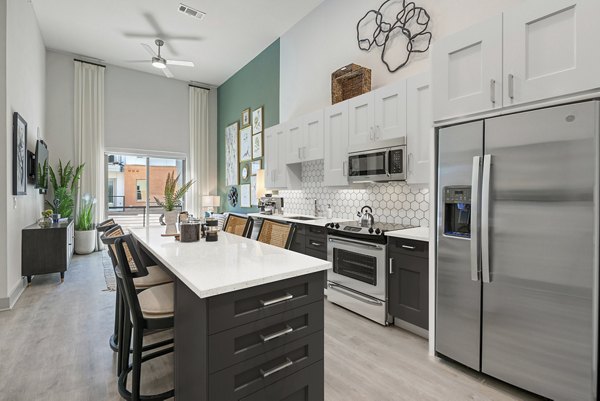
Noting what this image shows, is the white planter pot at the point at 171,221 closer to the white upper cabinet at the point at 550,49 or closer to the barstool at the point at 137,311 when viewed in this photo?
the barstool at the point at 137,311

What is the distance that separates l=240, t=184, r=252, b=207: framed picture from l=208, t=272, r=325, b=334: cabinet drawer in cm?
502

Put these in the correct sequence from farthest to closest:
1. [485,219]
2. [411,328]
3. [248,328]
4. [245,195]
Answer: [245,195] < [411,328] < [485,219] < [248,328]

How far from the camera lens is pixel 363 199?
3795mm

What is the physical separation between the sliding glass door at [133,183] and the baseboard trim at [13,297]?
9.26ft

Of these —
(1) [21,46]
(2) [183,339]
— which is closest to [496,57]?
(2) [183,339]

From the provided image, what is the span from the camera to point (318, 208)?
454 cm

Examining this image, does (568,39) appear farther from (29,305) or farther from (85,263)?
(85,263)

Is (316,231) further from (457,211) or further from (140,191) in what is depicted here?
(140,191)

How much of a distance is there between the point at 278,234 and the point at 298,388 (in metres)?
1.12

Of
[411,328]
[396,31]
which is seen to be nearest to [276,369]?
[411,328]

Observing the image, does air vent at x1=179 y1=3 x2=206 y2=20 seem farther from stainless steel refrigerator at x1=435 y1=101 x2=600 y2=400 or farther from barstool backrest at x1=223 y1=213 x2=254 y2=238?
stainless steel refrigerator at x1=435 y1=101 x2=600 y2=400

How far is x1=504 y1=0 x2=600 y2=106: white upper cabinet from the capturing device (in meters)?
1.59

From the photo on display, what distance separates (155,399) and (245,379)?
30.2 inches

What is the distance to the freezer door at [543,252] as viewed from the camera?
1587mm
